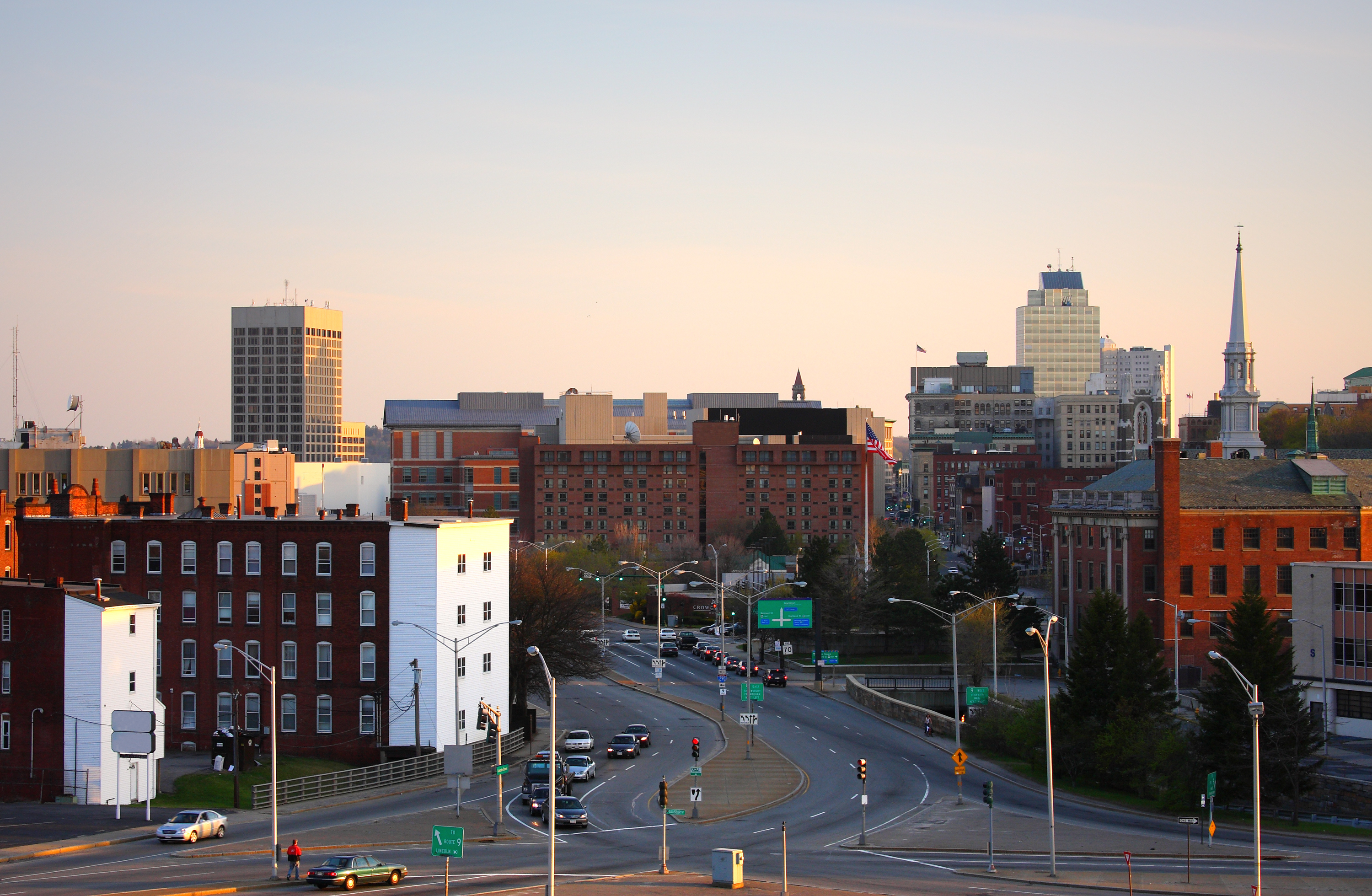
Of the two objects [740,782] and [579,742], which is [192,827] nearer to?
[740,782]

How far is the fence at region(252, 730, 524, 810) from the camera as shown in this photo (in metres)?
64.6

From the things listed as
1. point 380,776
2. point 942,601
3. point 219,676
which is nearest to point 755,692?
point 380,776

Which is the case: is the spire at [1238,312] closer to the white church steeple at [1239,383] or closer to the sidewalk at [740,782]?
the white church steeple at [1239,383]

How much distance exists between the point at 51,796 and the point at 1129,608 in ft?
228

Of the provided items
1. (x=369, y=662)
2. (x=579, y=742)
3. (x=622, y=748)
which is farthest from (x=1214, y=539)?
(x=369, y=662)

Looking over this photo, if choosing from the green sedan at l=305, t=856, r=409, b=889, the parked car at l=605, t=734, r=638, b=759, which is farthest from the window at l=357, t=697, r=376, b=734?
the green sedan at l=305, t=856, r=409, b=889

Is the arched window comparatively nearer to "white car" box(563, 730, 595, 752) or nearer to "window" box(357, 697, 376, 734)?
"window" box(357, 697, 376, 734)

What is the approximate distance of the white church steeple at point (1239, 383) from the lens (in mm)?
167625

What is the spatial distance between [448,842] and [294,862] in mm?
5616

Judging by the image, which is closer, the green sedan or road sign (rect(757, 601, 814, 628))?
the green sedan

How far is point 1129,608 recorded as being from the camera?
104 metres

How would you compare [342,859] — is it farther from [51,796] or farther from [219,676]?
[219,676]

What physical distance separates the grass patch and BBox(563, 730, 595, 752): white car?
1239 centimetres

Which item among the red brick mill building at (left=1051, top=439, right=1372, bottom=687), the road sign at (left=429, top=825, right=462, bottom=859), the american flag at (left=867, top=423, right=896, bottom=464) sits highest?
the american flag at (left=867, top=423, right=896, bottom=464)
